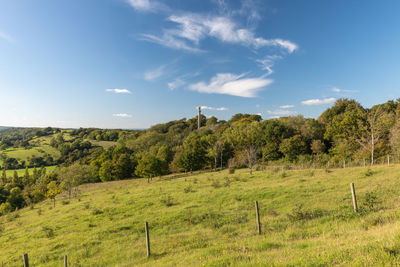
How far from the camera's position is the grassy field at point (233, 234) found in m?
6.15

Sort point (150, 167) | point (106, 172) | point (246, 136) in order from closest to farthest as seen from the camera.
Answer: point (150, 167) → point (246, 136) → point (106, 172)

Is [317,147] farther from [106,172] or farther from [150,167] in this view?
[106,172]

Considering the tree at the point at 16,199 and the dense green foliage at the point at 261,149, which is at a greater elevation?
the dense green foliage at the point at 261,149

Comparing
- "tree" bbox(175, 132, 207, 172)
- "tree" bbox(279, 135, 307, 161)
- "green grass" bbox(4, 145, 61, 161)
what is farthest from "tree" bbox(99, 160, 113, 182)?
"green grass" bbox(4, 145, 61, 161)

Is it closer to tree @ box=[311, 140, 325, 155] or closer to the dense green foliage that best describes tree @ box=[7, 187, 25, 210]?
the dense green foliage

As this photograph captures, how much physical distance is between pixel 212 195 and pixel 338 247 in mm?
16125

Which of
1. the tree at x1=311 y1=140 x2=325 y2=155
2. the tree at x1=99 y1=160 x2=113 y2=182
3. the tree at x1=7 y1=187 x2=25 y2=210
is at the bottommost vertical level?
the tree at x1=7 y1=187 x2=25 y2=210

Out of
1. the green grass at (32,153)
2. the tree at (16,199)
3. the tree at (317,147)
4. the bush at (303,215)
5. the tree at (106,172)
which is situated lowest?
the tree at (16,199)

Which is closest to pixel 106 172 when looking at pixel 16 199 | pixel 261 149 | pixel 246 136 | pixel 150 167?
pixel 150 167

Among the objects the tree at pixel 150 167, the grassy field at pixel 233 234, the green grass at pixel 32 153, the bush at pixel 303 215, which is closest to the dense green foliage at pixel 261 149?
the tree at pixel 150 167

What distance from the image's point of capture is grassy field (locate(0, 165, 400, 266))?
6.15m

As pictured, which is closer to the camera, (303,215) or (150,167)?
(303,215)

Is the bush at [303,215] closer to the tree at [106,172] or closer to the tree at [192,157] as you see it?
the tree at [192,157]

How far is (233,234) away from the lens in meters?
10.8
